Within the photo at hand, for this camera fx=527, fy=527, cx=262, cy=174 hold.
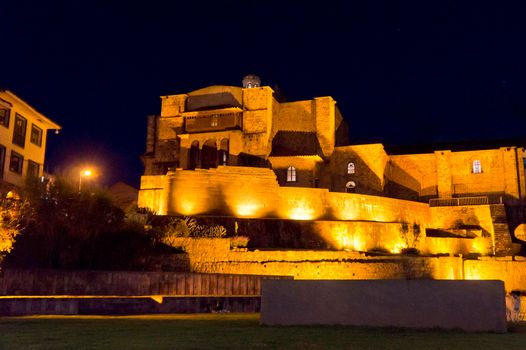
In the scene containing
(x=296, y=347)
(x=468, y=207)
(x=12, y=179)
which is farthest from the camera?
(x=468, y=207)

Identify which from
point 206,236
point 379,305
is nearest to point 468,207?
point 206,236

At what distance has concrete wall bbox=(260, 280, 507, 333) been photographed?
9117 millimetres

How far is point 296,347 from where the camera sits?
696 centimetres

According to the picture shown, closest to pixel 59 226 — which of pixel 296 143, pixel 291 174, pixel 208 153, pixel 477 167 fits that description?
pixel 208 153

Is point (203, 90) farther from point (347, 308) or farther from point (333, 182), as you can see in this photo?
point (347, 308)

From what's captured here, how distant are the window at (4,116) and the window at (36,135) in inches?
107

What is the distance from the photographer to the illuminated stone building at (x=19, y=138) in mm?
27766

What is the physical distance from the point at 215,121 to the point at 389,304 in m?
32.2

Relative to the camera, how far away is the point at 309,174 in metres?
38.5

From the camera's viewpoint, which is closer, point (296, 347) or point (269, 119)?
point (296, 347)

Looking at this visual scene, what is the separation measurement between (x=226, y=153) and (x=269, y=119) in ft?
13.8

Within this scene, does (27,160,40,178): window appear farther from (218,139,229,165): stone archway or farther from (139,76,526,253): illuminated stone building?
(218,139,229,165): stone archway

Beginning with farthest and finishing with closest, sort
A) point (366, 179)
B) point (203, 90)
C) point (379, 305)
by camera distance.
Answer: point (203, 90)
point (366, 179)
point (379, 305)

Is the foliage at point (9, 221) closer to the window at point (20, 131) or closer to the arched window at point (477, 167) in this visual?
the window at point (20, 131)
